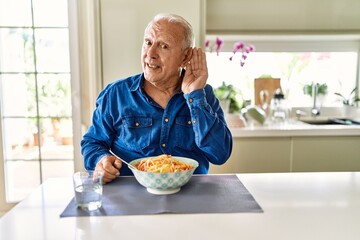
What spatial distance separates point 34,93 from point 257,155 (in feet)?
5.43

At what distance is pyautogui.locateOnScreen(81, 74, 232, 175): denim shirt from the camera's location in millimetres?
1384

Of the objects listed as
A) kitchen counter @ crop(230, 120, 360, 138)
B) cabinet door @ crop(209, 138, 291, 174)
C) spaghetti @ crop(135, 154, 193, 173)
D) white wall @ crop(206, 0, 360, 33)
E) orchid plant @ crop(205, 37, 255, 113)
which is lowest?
cabinet door @ crop(209, 138, 291, 174)

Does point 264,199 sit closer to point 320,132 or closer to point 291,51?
point 320,132

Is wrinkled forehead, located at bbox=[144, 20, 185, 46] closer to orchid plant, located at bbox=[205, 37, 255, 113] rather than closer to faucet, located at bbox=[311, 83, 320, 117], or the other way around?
orchid plant, located at bbox=[205, 37, 255, 113]

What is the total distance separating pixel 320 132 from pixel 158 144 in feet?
4.76

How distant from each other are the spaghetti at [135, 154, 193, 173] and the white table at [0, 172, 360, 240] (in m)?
0.18

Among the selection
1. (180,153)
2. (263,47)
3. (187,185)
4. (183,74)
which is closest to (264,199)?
(187,185)

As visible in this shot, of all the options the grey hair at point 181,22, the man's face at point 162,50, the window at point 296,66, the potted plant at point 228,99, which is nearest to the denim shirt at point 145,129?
the man's face at point 162,50

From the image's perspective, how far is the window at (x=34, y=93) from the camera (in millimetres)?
2404

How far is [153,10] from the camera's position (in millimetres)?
2268

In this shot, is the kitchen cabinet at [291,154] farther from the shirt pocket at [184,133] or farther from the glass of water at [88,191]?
the glass of water at [88,191]

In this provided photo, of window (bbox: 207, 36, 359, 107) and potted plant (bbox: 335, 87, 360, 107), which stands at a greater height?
window (bbox: 207, 36, 359, 107)

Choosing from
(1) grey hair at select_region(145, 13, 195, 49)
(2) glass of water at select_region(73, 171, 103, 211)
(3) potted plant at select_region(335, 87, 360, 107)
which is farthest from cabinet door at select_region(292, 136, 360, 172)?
(2) glass of water at select_region(73, 171, 103, 211)

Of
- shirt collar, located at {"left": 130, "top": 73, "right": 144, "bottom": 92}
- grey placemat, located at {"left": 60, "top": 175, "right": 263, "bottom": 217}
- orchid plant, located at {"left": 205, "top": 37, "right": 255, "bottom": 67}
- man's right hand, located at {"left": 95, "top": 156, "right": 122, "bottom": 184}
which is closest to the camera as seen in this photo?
grey placemat, located at {"left": 60, "top": 175, "right": 263, "bottom": 217}
